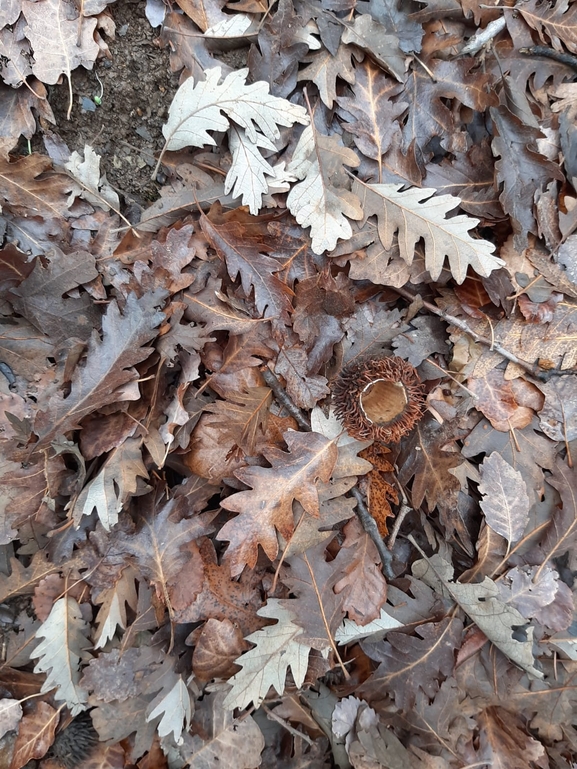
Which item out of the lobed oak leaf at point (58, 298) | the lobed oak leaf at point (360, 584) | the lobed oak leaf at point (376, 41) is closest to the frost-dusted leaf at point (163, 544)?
the lobed oak leaf at point (360, 584)

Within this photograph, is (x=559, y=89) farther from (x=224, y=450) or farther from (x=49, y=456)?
(x=49, y=456)

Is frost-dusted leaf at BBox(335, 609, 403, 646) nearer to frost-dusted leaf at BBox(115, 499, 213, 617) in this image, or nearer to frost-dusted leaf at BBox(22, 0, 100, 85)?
frost-dusted leaf at BBox(115, 499, 213, 617)

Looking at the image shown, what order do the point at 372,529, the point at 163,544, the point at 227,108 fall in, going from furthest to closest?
the point at 372,529
the point at 163,544
the point at 227,108

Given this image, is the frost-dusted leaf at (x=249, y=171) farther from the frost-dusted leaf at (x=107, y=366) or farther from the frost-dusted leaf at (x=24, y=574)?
the frost-dusted leaf at (x=24, y=574)

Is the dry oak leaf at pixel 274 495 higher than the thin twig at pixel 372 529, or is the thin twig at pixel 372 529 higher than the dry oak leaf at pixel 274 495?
the dry oak leaf at pixel 274 495

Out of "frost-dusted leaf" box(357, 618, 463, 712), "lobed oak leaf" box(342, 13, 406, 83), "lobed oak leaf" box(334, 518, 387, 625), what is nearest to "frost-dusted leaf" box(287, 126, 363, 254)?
"lobed oak leaf" box(342, 13, 406, 83)

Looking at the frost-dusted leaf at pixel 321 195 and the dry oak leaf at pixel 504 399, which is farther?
the dry oak leaf at pixel 504 399

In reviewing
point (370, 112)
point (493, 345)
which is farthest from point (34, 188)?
point (493, 345)

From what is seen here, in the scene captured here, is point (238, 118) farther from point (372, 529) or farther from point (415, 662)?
point (415, 662)
